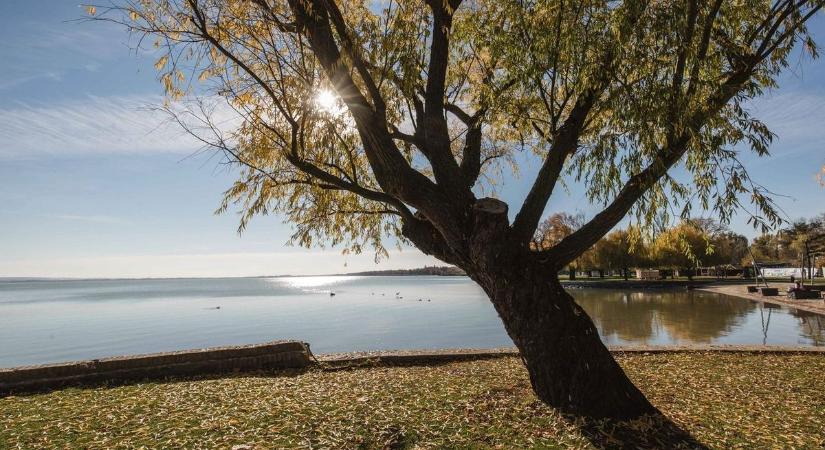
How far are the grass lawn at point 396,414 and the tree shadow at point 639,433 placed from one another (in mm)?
20

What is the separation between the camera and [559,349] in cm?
505

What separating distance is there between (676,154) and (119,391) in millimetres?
7978

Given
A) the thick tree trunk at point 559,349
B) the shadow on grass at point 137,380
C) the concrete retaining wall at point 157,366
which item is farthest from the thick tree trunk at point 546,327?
the concrete retaining wall at point 157,366

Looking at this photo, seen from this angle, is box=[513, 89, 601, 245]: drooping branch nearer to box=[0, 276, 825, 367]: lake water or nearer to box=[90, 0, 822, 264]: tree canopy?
box=[90, 0, 822, 264]: tree canopy

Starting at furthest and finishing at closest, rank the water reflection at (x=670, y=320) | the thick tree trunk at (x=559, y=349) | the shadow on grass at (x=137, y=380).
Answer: the water reflection at (x=670, y=320), the shadow on grass at (x=137, y=380), the thick tree trunk at (x=559, y=349)

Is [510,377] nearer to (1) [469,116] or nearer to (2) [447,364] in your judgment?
(2) [447,364]

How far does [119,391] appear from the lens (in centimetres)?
641

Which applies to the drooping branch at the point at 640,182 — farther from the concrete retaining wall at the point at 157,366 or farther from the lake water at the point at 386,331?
the lake water at the point at 386,331

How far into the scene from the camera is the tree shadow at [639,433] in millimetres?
4241

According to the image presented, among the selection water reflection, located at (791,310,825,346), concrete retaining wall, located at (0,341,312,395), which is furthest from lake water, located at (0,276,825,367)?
concrete retaining wall, located at (0,341,312,395)

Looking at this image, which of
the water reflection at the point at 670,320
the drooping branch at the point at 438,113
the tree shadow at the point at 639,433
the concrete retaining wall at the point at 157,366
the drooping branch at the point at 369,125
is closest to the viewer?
the tree shadow at the point at 639,433

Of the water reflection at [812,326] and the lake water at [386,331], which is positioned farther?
the lake water at [386,331]

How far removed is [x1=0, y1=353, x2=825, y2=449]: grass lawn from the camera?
172 inches

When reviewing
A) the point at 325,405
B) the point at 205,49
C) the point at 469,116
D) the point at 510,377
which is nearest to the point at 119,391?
the point at 325,405
